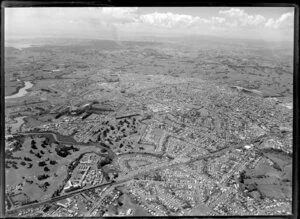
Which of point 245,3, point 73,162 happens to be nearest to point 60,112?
point 73,162

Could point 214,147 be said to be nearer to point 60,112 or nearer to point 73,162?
point 73,162

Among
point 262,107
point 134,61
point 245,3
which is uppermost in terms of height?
point 245,3

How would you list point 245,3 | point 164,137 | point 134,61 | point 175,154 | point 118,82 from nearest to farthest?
point 245,3 < point 175,154 < point 164,137 < point 118,82 < point 134,61

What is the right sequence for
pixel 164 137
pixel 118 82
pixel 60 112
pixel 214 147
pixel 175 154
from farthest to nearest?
pixel 118 82, pixel 60 112, pixel 164 137, pixel 214 147, pixel 175 154

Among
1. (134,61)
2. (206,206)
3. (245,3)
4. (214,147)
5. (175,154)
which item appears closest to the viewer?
(245,3)

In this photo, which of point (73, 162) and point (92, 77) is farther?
point (92, 77)

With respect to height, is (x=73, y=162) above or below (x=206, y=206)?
below

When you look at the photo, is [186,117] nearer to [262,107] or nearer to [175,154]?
[175,154]

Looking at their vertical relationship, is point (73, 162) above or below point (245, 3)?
below

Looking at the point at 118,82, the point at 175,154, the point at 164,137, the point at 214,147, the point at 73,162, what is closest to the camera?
the point at 73,162

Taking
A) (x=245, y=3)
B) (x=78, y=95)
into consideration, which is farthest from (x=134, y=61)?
(x=245, y=3)
